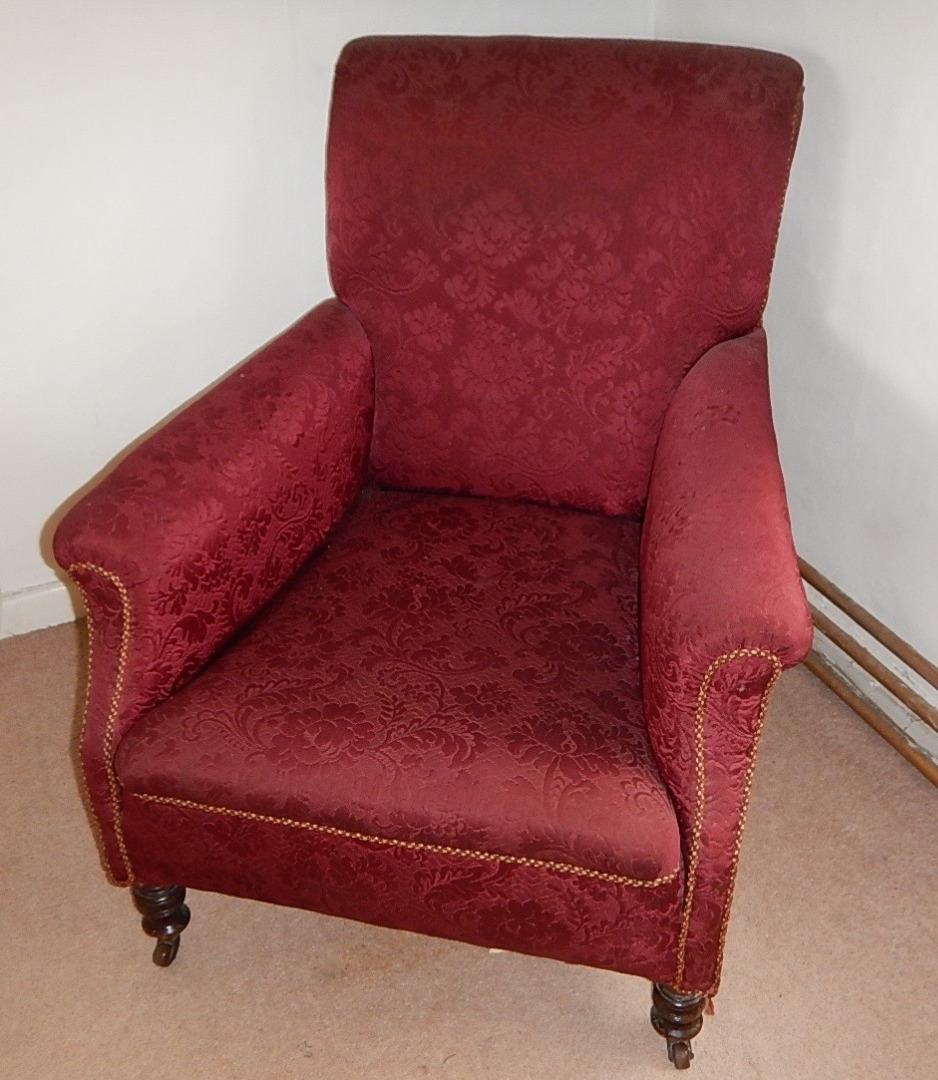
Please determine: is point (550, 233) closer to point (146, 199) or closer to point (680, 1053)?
point (146, 199)

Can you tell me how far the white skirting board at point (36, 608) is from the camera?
207 cm

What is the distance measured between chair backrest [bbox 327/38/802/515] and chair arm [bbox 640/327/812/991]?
299 mm

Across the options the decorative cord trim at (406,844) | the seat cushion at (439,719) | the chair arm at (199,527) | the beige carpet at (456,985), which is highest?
the chair arm at (199,527)

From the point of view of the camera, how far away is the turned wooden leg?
129 cm

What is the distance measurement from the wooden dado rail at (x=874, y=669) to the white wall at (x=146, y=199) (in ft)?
3.54

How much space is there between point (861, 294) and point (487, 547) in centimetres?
71

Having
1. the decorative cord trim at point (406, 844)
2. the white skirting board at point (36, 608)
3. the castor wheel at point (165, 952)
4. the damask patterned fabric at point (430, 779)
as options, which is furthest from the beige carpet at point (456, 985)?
the white skirting board at point (36, 608)

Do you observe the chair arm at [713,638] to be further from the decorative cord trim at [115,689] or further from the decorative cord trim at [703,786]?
the decorative cord trim at [115,689]

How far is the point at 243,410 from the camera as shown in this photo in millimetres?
1408

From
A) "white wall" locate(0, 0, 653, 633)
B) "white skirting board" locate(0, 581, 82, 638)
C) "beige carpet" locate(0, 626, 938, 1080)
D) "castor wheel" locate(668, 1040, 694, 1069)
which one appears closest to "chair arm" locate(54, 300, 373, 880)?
"beige carpet" locate(0, 626, 938, 1080)

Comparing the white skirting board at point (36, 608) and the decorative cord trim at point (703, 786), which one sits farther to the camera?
the white skirting board at point (36, 608)

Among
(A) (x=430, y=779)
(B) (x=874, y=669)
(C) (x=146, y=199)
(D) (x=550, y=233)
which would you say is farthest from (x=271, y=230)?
(B) (x=874, y=669)

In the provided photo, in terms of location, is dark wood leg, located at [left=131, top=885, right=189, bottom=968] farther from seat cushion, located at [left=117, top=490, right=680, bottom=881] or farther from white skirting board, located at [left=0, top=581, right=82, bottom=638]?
white skirting board, located at [left=0, top=581, right=82, bottom=638]

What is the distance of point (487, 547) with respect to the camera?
1521mm
